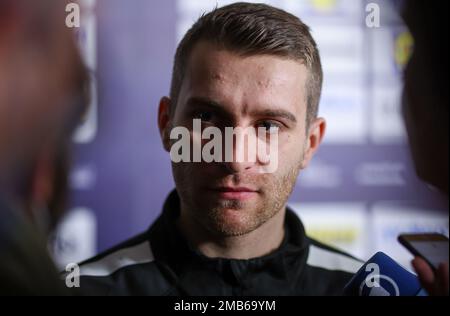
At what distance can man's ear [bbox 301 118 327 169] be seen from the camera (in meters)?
0.97

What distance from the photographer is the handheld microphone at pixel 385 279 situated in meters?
0.83

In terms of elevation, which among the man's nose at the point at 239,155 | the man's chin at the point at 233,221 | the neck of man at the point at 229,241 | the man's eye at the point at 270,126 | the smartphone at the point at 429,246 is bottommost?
the neck of man at the point at 229,241

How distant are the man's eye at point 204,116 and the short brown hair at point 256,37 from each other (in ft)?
0.26

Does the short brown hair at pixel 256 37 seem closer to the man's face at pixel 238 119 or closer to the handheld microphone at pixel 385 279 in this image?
the man's face at pixel 238 119

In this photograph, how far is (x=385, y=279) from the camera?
2.77ft

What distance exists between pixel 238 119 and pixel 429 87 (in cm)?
30

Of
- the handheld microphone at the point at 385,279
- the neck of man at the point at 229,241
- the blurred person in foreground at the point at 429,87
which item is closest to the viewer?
the blurred person in foreground at the point at 429,87

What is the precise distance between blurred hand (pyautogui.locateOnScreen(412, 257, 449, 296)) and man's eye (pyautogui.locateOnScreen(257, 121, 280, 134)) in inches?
12.7

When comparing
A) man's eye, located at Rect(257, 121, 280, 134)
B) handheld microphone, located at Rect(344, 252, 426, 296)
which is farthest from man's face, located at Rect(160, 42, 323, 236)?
handheld microphone, located at Rect(344, 252, 426, 296)

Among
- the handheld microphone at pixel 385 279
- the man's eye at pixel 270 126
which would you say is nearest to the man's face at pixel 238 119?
the man's eye at pixel 270 126
